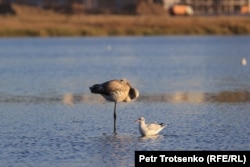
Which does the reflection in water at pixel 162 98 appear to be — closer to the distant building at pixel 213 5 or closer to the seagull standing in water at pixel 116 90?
the seagull standing in water at pixel 116 90

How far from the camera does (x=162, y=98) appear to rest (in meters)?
27.5

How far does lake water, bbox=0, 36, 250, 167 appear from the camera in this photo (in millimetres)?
17844

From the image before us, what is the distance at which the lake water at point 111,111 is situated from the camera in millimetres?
17844

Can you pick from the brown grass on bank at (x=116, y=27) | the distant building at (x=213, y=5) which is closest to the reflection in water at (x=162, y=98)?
the brown grass on bank at (x=116, y=27)

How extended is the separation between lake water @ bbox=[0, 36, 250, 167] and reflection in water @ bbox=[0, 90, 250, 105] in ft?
0.09

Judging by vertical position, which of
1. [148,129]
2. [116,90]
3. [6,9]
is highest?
[116,90]

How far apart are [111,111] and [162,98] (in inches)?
144

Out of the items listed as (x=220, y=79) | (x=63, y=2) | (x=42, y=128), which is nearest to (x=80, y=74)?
(x=220, y=79)

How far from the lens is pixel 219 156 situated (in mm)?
15570

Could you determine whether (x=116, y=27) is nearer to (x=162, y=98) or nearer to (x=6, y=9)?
(x=6, y=9)

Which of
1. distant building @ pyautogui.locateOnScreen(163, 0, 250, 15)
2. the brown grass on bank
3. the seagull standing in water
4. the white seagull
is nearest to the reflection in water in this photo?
the seagull standing in water

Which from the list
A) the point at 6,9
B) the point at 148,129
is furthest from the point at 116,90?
the point at 6,9

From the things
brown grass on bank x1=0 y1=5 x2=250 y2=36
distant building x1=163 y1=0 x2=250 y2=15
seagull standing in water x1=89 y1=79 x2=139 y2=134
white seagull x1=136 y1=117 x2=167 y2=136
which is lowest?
distant building x1=163 y1=0 x2=250 y2=15

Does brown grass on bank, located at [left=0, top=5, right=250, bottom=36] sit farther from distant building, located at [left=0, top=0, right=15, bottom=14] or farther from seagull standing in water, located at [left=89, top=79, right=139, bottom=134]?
seagull standing in water, located at [left=89, top=79, right=139, bottom=134]
